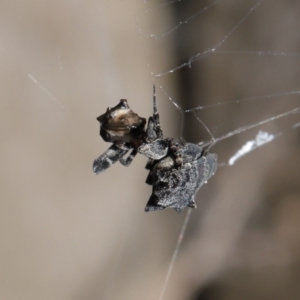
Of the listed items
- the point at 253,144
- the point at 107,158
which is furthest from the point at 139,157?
the point at 107,158

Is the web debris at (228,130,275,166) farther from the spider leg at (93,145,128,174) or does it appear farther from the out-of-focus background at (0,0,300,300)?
the spider leg at (93,145,128,174)

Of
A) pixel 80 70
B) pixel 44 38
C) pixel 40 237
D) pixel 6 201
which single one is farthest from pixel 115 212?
pixel 44 38

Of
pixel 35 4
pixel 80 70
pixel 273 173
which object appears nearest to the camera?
pixel 35 4

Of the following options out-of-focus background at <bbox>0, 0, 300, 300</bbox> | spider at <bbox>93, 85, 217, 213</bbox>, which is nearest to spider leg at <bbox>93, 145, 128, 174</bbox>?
spider at <bbox>93, 85, 217, 213</bbox>

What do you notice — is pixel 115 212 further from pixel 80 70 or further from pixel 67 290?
pixel 80 70

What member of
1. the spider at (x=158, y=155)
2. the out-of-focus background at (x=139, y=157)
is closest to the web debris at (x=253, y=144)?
the out-of-focus background at (x=139, y=157)

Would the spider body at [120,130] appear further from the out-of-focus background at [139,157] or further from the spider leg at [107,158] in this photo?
the out-of-focus background at [139,157]
